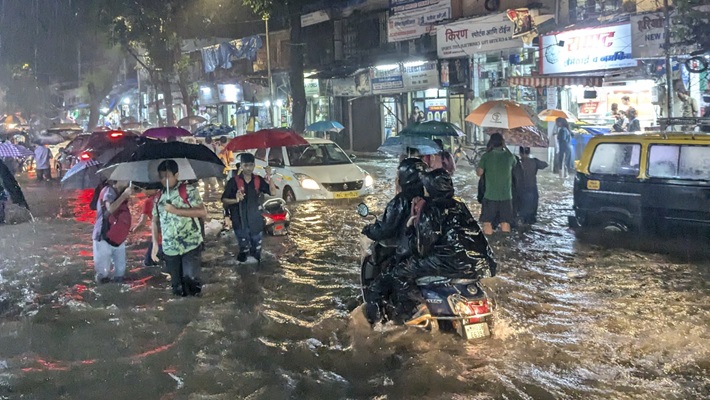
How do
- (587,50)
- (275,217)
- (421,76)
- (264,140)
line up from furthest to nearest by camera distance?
1. (421,76)
2. (587,50)
3. (275,217)
4. (264,140)

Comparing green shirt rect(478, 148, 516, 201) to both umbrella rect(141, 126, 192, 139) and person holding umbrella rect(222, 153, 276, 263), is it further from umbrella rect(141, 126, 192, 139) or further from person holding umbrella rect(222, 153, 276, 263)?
umbrella rect(141, 126, 192, 139)

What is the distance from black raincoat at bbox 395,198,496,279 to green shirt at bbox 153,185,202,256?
2657mm

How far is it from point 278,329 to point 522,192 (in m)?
6.70

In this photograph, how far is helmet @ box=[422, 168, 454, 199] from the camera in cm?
530

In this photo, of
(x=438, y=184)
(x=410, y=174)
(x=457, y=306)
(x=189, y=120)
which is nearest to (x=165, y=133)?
(x=189, y=120)

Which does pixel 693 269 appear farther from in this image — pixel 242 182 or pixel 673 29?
pixel 673 29

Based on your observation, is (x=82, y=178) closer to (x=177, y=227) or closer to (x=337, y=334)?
(x=177, y=227)

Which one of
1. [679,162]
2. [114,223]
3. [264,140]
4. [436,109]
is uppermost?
[436,109]

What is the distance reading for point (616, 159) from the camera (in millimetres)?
10203

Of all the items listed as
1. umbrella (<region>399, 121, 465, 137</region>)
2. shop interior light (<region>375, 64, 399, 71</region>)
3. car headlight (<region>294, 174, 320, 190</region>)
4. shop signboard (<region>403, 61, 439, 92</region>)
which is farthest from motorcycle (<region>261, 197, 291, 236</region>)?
shop interior light (<region>375, 64, 399, 71</region>)

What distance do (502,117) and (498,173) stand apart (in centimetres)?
159

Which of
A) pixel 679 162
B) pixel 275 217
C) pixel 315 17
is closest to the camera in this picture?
pixel 679 162

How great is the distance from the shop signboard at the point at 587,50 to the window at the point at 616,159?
8047 millimetres

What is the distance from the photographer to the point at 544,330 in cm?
646
